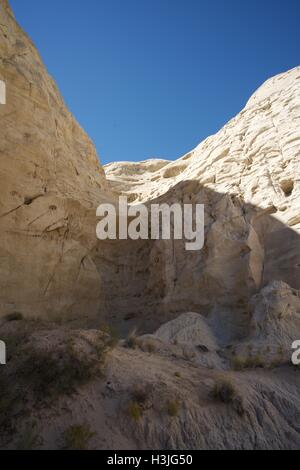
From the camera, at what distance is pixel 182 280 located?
1280 centimetres

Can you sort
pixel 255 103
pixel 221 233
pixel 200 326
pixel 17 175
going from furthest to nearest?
pixel 255 103 < pixel 221 233 < pixel 17 175 < pixel 200 326

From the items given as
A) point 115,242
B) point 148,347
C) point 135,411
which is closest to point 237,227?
point 115,242

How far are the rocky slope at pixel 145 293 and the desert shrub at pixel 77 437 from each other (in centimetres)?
2

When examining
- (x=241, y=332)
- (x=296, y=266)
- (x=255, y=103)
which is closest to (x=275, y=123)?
(x=255, y=103)

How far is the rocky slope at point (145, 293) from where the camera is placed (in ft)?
16.7

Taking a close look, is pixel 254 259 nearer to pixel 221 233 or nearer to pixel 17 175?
pixel 221 233

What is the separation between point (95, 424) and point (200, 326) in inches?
225

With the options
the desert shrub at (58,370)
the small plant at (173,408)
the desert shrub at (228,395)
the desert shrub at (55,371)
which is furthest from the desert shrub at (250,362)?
the desert shrub at (55,371)

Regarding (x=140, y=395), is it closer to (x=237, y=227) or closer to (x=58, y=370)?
(x=58, y=370)

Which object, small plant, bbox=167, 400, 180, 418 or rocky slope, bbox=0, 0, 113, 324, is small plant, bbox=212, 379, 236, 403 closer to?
small plant, bbox=167, 400, 180, 418

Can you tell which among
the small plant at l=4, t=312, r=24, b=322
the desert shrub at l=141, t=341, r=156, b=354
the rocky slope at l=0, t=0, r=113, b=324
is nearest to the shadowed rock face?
the rocky slope at l=0, t=0, r=113, b=324

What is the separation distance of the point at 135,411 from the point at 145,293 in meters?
9.04

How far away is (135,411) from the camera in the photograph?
4906mm
